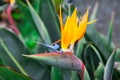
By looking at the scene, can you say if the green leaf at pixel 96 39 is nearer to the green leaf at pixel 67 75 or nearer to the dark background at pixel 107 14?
the green leaf at pixel 67 75

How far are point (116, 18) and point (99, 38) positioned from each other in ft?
1.60

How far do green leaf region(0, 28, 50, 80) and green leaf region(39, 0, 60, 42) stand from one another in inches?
6.0

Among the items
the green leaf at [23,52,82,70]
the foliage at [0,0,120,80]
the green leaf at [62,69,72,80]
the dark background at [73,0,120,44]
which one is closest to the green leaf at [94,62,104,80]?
the foliage at [0,0,120,80]

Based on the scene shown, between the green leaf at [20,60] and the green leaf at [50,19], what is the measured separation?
151mm

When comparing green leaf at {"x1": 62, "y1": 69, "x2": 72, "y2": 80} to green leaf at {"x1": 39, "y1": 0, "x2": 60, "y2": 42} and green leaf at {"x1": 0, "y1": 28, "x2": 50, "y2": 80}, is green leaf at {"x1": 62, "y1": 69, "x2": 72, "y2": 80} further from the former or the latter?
green leaf at {"x1": 39, "y1": 0, "x2": 60, "y2": 42}

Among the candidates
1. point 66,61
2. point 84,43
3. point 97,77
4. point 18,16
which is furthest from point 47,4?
point 18,16

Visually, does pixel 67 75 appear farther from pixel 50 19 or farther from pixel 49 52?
pixel 50 19

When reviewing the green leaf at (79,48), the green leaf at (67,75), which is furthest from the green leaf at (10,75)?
the green leaf at (79,48)

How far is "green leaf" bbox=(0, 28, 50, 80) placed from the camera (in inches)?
52.5

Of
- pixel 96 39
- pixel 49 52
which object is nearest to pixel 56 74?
pixel 49 52

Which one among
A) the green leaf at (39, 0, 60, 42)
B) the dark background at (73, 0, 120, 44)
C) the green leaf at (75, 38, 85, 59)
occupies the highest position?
the green leaf at (39, 0, 60, 42)

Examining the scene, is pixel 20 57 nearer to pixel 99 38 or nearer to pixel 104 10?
pixel 99 38

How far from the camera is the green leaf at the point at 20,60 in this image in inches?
52.5

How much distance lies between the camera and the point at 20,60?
4.41 ft
